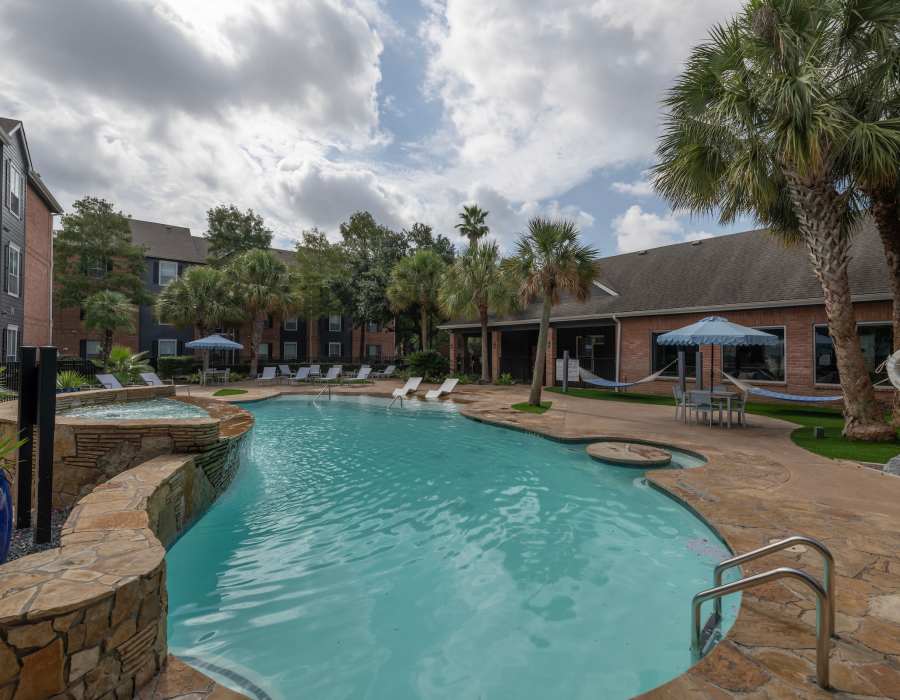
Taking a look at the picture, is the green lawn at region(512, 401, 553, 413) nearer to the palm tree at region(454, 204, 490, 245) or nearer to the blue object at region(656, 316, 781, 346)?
the blue object at region(656, 316, 781, 346)

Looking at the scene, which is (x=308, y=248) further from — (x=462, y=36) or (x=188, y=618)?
(x=188, y=618)

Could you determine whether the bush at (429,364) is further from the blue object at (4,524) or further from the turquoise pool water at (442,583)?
the blue object at (4,524)

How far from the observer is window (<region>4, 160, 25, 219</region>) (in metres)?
15.4

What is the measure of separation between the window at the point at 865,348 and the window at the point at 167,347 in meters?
34.5

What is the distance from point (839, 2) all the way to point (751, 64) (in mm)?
1448

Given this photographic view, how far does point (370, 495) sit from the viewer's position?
6344 mm

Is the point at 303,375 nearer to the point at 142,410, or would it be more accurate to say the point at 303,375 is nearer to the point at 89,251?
the point at 142,410

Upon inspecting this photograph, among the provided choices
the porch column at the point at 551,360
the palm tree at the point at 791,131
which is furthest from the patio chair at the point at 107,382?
the porch column at the point at 551,360

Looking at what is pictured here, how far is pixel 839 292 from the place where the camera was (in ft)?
28.0

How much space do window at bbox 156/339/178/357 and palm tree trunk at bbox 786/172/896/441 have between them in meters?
33.7

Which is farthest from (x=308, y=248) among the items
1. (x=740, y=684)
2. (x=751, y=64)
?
(x=740, y=684)

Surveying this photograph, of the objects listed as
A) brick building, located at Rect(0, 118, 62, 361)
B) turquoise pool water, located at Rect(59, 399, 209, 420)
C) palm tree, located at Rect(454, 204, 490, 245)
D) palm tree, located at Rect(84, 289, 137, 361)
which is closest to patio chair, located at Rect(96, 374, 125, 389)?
turquoise pool water, located at Rect(59, 399, 209, 420)

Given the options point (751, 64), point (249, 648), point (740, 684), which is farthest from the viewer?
point (751, 64)

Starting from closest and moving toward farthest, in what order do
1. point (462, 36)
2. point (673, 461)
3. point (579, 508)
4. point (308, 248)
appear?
1. point (579, 508)
2. point (673, 461)
3. point (462, 36)
4. point (308, 248)
